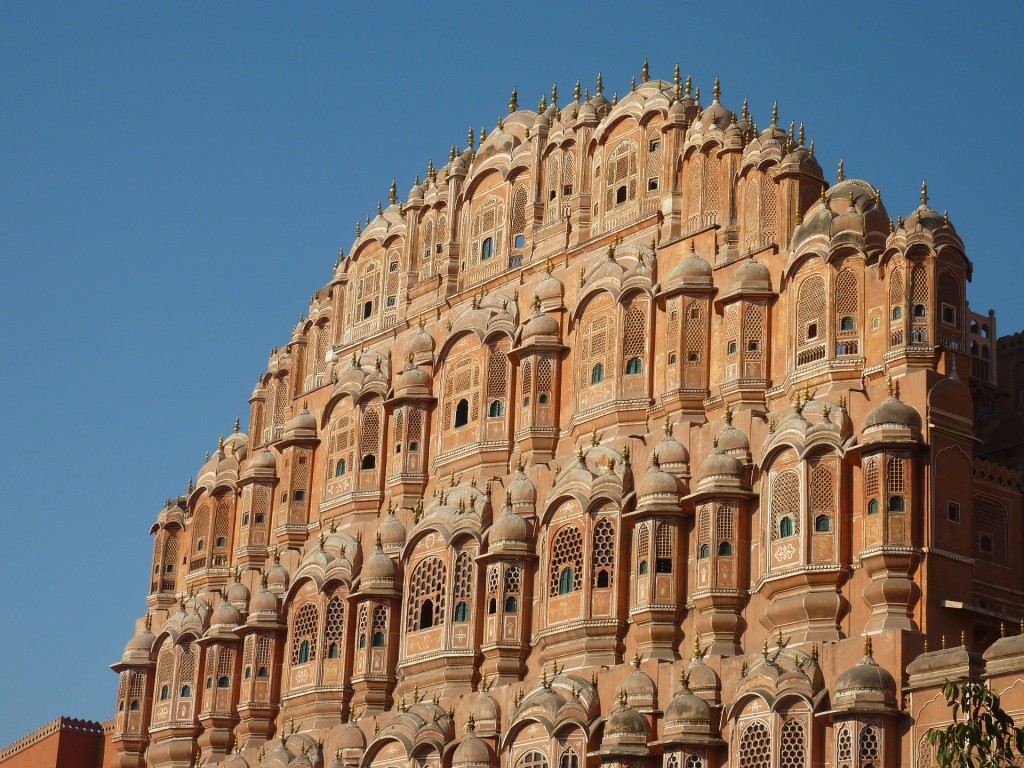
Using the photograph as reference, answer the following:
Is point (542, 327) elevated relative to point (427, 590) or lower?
elevated

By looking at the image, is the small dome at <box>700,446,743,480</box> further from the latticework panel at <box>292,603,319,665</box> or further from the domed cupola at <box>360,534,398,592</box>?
the latticework panel at <box>292,603,319,665</box>

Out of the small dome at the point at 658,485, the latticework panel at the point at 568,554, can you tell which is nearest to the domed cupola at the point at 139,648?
the latticework panel at the point at 568,554

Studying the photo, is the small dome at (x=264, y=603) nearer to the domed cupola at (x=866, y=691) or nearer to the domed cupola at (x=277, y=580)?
the domed cupola at (x=277, y=580)

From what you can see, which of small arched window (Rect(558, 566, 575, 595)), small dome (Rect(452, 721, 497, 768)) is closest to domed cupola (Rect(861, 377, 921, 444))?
small arched window (Rect(558, 566, 575, 595))

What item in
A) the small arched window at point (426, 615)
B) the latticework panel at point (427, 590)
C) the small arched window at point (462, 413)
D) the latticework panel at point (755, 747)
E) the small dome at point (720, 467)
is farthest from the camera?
the small arched window at point (462, 413)

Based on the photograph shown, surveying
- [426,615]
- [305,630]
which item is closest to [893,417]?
[426,615]

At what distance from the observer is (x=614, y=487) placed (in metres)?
36.9

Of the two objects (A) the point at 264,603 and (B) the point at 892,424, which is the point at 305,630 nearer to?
(A) the point at 264,603

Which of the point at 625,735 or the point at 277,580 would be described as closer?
the point at 625,735

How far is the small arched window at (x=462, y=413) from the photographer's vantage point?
4219 centimetres

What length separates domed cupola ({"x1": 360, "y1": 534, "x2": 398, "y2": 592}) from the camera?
135 ft

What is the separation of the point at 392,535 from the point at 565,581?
547cm

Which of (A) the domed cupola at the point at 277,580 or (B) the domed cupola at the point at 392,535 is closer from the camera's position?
(B) the domed cupola at the point at 392,535

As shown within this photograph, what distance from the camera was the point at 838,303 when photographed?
3584cm
